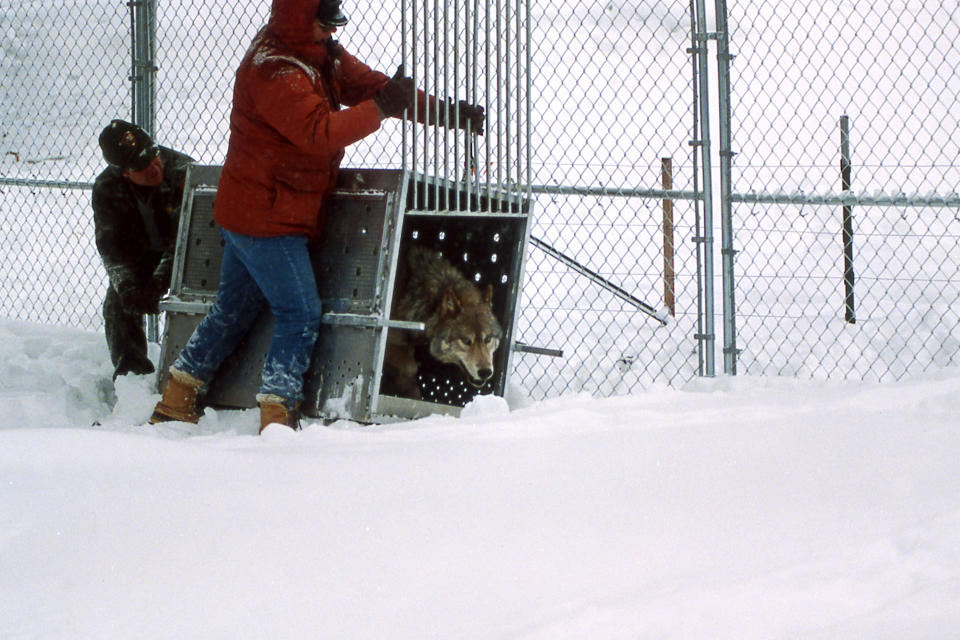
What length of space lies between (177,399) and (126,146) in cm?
138

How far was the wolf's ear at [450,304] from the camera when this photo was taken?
4.91 metres

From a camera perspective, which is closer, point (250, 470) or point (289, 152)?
point (250, 470)

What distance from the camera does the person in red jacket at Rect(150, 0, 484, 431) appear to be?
12.5ft

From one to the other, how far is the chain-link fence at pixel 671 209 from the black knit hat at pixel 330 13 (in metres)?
0.45

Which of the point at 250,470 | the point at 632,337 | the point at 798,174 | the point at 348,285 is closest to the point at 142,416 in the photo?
the point at 348,285

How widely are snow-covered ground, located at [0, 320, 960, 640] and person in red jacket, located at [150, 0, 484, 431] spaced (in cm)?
77

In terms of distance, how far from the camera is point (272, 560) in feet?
7.49

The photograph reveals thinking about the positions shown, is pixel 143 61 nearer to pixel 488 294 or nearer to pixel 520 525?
pixel 488 294

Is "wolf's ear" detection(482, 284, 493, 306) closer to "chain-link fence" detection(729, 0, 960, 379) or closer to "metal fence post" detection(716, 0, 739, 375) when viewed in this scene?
"metal fence post" detection(716, 0, 739, 375)

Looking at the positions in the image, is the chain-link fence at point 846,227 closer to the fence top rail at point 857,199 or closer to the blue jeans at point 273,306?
the fence top rail at point 857,199

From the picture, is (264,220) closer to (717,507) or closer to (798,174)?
(717,507)

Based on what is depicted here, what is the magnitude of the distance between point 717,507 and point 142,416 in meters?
3.26

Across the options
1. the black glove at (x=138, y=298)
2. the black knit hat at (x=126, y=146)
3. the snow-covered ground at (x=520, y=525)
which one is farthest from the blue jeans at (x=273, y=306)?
the black knit hat at (x=126, y=146)

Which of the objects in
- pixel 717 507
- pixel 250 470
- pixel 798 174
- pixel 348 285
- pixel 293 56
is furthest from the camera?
pixel 798 174
